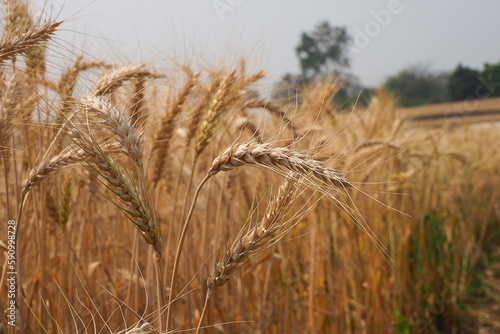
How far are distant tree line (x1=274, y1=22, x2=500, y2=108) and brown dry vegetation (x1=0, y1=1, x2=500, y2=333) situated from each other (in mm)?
176

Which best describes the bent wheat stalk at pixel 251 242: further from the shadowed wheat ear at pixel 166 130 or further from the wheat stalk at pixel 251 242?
the shadowed wheat ear at pixel 166 130

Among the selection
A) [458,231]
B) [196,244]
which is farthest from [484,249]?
[196,244]

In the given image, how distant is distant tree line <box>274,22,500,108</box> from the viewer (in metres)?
2.48

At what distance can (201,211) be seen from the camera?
2418 mm

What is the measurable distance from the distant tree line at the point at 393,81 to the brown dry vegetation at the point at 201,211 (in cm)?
18

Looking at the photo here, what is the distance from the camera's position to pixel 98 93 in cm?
113

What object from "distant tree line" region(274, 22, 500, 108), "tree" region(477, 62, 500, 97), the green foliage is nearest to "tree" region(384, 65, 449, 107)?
"distant tree line" region(274, 22, 500, 108)

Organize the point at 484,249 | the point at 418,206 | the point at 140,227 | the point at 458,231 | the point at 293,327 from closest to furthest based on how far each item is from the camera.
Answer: the point at 140,227 → the point at 293,327 → the point at 418,206 → the point at 458,231 → the point at 484,249

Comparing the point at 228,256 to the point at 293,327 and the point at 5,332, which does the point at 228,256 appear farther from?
the point at 293,327

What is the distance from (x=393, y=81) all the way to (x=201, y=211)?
1338 inches

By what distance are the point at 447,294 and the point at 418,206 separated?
0.70m

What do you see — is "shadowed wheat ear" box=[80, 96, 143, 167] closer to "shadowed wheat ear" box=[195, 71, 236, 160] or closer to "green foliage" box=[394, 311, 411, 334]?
"shadowed wheat ear" box=[195, 71, 236, 160]

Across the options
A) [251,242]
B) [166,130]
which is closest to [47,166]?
[166,130]

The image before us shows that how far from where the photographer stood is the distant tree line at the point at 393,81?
97.7 inches
